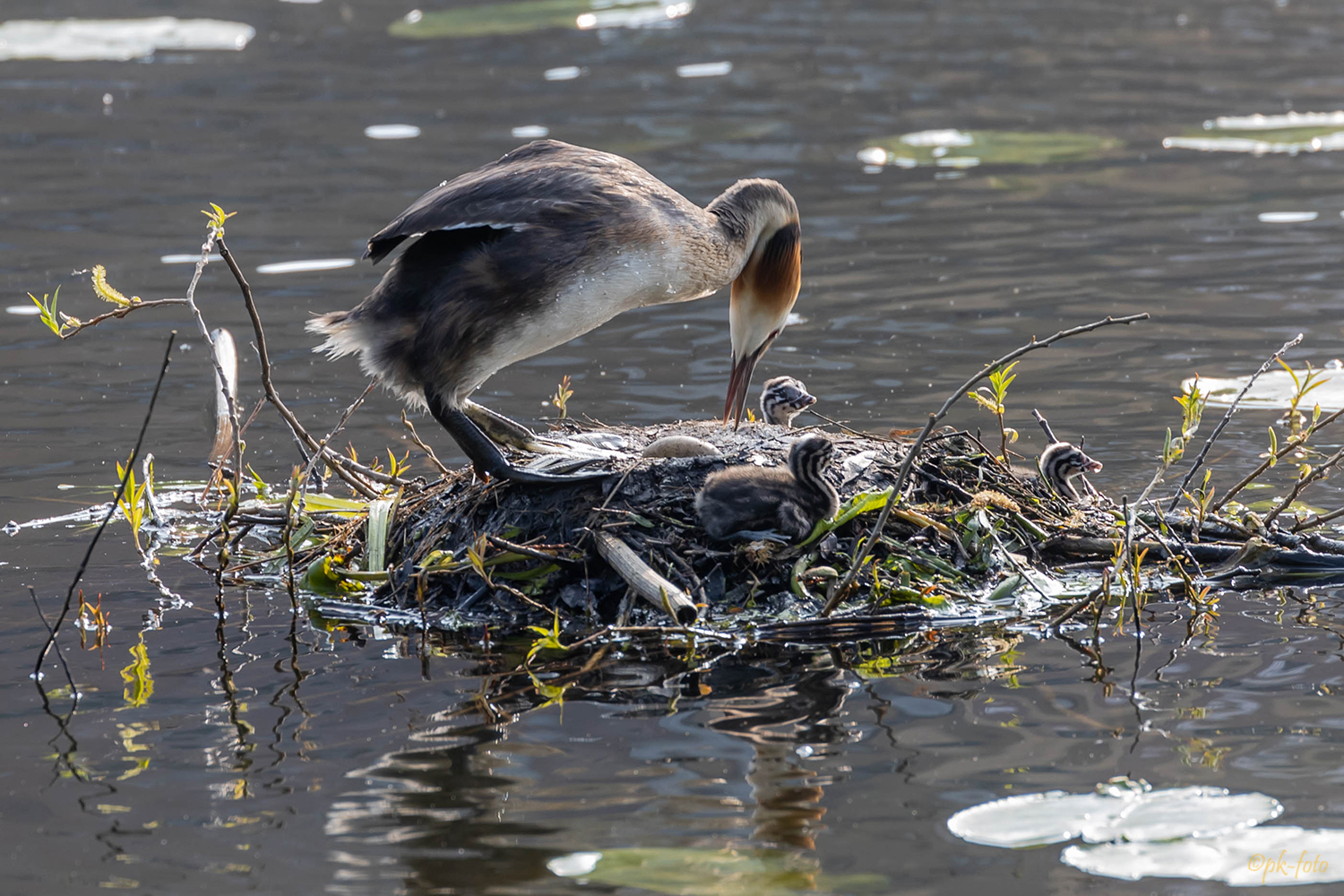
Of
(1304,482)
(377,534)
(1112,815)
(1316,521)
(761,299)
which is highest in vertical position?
(761,299)

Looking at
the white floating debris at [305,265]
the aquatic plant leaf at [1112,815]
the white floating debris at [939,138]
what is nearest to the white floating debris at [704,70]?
the white floating debris at [939,138]

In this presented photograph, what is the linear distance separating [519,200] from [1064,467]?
254 cm

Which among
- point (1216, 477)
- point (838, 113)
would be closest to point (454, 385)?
point (1216, 477)

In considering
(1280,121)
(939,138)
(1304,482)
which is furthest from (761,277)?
(1280,121)

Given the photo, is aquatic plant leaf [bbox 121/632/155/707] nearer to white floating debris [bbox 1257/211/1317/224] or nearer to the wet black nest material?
the wet black nest material

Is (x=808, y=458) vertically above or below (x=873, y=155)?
above

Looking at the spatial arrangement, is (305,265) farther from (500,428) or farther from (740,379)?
(500,428)

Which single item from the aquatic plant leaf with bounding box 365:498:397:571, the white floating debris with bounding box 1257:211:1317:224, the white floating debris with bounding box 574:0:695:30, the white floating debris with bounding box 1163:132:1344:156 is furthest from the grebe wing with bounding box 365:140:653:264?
the white floating debris with bounding box 574:0:695:30

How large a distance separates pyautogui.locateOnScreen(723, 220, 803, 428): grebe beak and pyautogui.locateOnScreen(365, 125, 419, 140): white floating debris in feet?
39.5

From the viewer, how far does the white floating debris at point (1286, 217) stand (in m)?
14.2

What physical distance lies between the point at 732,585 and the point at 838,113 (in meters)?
14.5

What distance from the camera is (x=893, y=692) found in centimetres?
566

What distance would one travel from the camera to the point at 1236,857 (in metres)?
4.51

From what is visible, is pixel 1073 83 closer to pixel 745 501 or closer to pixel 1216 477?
Result: pixel 1216 477
